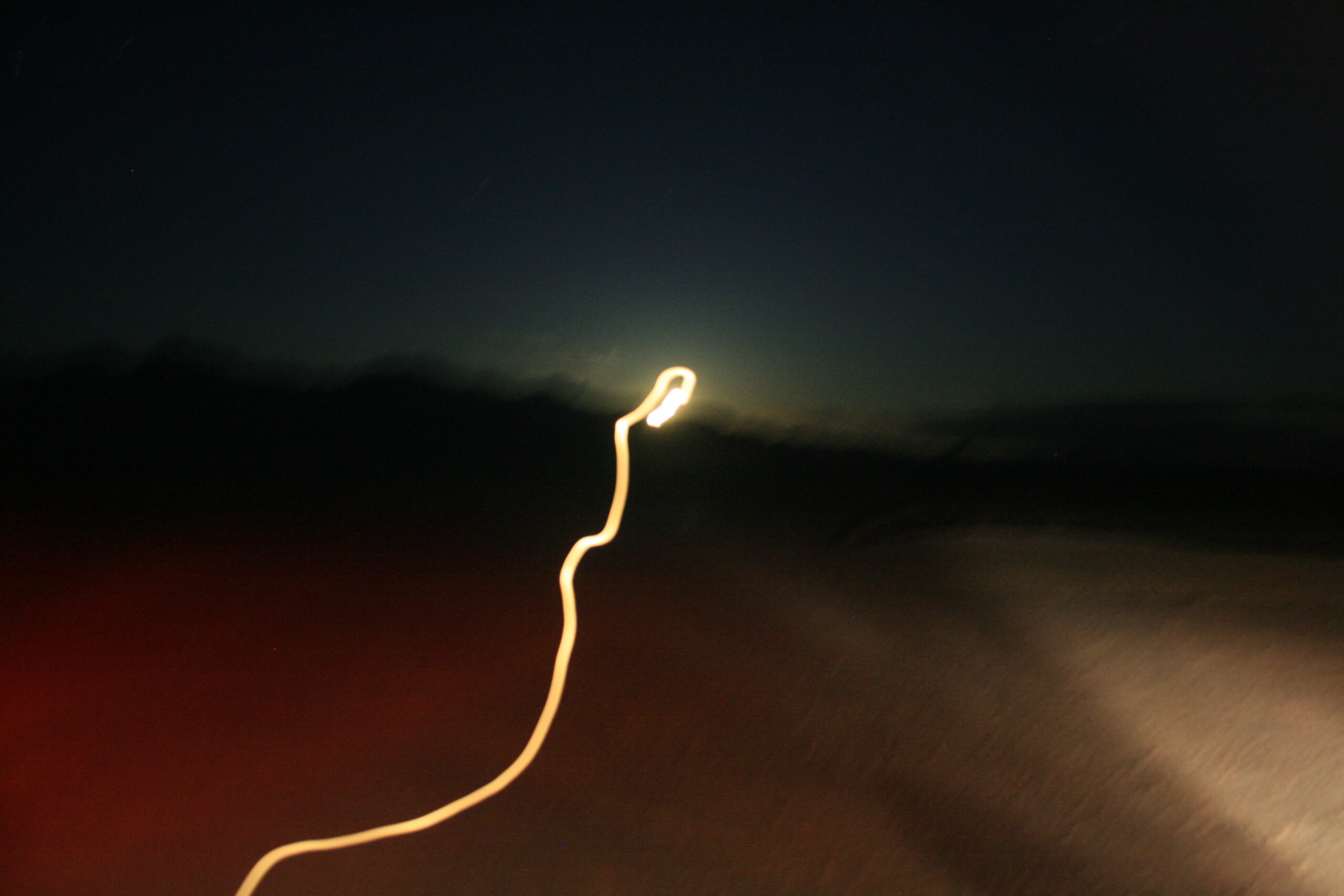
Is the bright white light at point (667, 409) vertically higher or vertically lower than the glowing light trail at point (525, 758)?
higher

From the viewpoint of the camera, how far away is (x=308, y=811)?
88.3 inches

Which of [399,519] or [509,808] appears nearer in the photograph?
[509,808]

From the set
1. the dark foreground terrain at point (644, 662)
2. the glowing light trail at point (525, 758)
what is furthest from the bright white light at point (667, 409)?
the dark foreground terrain at point (644, 662)

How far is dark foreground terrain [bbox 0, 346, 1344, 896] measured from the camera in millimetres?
2154

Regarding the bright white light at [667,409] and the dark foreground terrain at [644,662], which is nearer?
the dark foreground terrain at [644,662]

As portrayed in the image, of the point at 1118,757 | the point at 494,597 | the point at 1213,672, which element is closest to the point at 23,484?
the point at 494,597

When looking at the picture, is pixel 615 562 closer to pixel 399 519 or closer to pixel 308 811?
pixel 399 519

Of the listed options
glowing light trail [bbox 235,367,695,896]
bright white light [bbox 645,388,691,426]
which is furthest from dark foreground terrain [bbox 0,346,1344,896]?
bright white light [bbox 645,388,691,426]

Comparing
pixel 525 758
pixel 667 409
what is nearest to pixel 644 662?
pixel 525 758

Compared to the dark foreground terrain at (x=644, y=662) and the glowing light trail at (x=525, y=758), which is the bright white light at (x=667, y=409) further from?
the dark foreground terrain at (x=644, y=662)

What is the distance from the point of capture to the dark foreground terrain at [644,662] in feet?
7.07

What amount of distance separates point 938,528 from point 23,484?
14.2 feet

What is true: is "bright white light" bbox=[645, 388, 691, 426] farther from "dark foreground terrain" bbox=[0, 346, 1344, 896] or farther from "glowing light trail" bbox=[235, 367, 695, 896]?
"dark foreground terrain" bbox=[0, 346, 1344, 896]

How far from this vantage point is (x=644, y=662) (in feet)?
9.48
